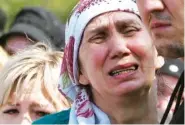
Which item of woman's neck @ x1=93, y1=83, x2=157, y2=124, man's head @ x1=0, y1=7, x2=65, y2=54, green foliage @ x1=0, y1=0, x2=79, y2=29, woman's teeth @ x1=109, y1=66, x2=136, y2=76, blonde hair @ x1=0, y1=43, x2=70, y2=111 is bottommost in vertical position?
woman's neck @ x1=93, y1=83, x2=157, y2=124

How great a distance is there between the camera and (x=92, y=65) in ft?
10.5

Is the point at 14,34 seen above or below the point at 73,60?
above

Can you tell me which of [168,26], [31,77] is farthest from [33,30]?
[168,26]

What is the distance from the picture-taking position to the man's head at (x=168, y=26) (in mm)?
2490

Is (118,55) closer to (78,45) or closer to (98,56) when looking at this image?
(98,56)

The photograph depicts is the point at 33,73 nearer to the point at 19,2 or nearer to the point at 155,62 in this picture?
the point at 155,62

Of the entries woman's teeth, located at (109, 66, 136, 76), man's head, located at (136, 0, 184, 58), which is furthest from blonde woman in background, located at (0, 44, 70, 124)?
man's head, located at (136, 0, 184, 58)

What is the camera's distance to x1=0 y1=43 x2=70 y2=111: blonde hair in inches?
155

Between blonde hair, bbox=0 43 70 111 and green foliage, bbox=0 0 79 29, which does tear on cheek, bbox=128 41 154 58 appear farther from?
green foliage, bbox=0 0 79 29

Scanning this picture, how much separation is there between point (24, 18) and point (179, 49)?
3.81 m

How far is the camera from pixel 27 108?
389 cm

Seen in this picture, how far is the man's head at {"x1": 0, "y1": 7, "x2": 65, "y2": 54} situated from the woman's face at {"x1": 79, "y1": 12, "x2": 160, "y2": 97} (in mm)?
2092

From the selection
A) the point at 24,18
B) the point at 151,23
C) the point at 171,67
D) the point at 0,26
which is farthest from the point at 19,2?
the point at 151,23

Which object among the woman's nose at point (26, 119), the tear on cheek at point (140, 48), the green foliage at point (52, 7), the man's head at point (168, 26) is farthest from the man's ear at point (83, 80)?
the green foliage at point (52, 7)
